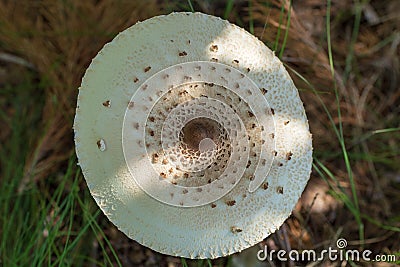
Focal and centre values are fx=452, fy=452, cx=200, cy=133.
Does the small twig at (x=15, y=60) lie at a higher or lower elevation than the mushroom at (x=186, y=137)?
higher

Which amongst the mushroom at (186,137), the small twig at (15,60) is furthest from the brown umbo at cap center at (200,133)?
the small twig at (15,60)

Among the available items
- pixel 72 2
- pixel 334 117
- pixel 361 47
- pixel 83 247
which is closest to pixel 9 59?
pixel 72 2

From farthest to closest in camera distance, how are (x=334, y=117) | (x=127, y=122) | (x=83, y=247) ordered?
(x=334, y=117)
(x=83, y=247)
(x=127, y=122)

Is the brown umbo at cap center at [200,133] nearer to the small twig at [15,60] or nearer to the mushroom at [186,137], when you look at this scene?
the mushroom at [186,137]

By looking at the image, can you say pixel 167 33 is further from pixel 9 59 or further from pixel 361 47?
pixel 361 47

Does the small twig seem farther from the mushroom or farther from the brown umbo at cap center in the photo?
the brown umbo at cap center

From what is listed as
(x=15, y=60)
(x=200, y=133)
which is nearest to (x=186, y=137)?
(x=200, y=133)

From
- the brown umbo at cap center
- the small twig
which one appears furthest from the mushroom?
the small twig

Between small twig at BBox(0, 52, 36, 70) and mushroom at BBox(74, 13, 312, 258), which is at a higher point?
small twig at BBox(0, 52, 36, 70)
